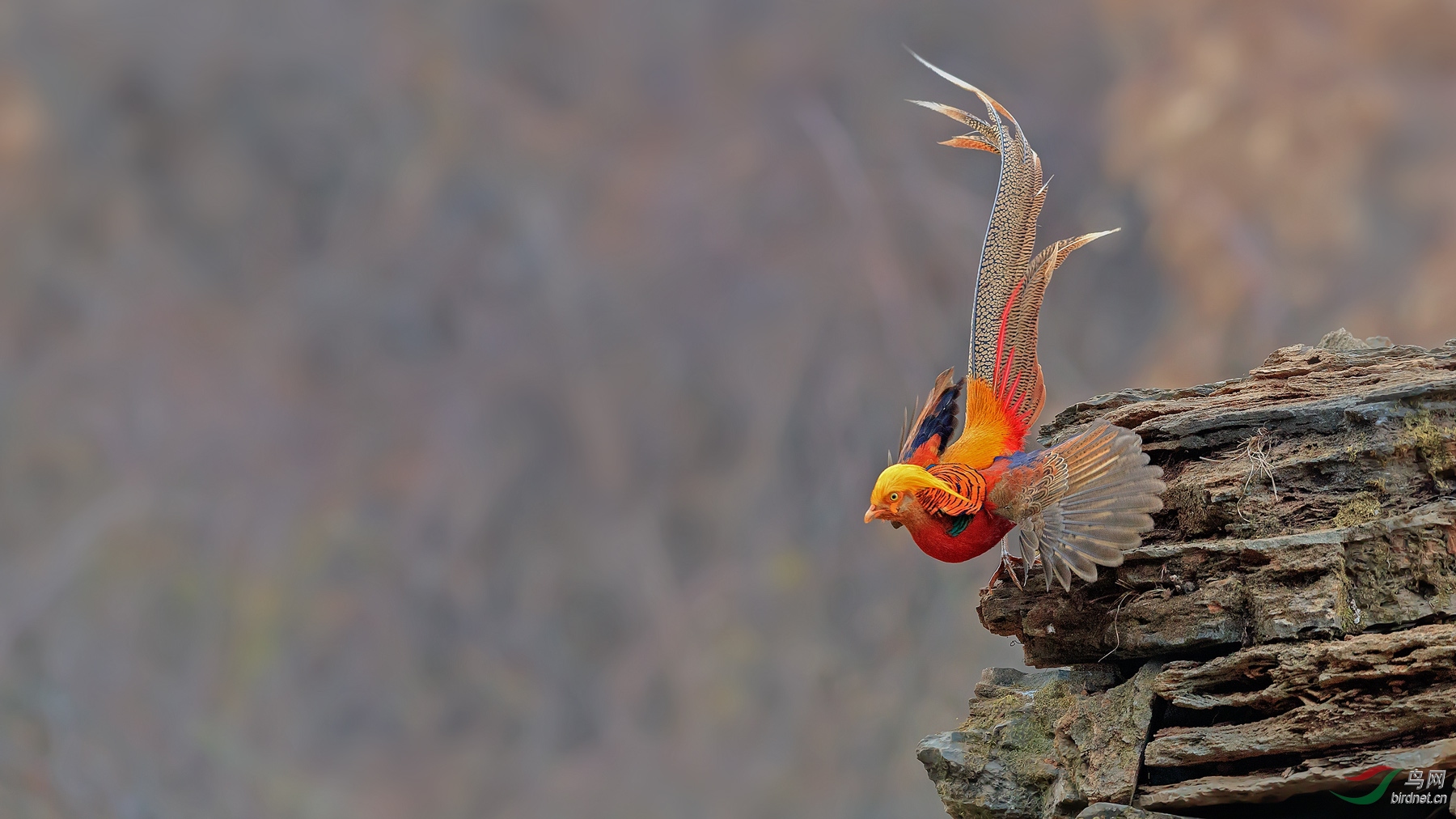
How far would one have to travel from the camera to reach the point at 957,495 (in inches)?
131

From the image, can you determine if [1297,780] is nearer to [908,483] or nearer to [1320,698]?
[1320,698]

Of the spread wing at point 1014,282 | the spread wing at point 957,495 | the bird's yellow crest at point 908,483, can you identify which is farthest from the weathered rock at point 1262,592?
the spread wing at point 1014,282

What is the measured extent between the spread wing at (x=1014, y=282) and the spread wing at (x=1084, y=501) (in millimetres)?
483

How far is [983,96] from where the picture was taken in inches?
153

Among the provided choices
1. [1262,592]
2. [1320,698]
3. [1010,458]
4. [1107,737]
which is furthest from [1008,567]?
[1320,698]

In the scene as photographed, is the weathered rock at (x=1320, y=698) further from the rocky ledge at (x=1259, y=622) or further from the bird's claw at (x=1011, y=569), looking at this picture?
the bird's claw at (x=1011, y=569)

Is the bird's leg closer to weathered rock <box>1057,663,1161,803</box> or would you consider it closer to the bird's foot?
the bird's foot

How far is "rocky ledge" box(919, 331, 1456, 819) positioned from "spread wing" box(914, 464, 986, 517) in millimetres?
448

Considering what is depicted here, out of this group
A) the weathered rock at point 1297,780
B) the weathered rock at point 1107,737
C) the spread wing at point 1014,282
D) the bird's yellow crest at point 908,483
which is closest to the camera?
the weathered rock at point 1297,780

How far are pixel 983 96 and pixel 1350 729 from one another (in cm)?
228

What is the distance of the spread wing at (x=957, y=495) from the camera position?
332 cm

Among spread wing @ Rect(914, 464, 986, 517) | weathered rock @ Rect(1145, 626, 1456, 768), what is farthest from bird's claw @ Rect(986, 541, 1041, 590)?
weathered rock @ Rect(1145, 626, 1456, 768)

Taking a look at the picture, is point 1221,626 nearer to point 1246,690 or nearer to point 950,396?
point 1246,690

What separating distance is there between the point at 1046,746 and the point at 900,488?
92 cm
